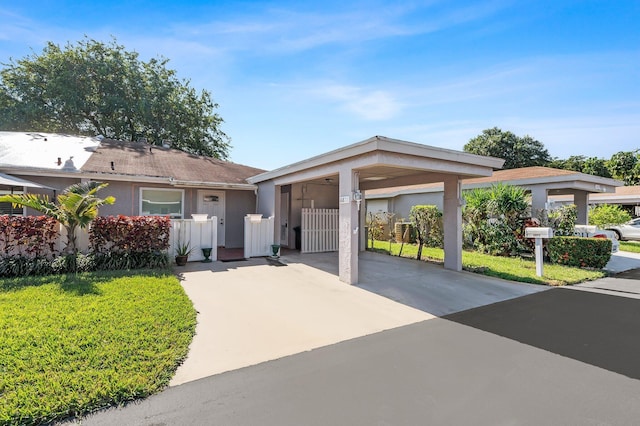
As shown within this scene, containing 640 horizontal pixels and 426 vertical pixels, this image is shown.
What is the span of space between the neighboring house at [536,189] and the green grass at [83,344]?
39.3 ft

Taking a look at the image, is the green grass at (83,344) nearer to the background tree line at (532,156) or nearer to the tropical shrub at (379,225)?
the tropical shrub at (379,225)

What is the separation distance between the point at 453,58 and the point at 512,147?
3211 centimetres

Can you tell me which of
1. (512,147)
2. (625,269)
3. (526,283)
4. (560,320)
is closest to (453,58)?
(526,283)

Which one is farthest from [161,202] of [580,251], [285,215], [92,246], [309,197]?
[580,251]

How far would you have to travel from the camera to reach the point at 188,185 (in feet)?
36.7

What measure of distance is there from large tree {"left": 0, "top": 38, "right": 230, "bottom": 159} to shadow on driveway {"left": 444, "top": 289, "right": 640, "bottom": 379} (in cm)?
2432

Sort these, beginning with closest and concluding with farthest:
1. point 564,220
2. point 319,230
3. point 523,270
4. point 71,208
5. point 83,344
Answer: point 83,344 → point 71,208 → point 523,270 → point 564,220 → point 319,230

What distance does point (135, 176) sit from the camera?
33.6 feet

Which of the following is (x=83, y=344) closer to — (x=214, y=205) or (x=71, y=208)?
(x=71, y=208)

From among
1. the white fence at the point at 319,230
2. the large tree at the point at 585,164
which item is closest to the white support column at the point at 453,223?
the white fence at the point at 319,230

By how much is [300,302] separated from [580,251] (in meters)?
9.94

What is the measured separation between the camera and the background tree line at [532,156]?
107 feet

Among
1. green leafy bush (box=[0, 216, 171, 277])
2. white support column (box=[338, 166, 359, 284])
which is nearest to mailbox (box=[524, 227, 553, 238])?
white support column (box=[338, 166, 359, 284])

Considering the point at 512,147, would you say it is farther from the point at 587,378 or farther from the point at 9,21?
the point at 9,21
